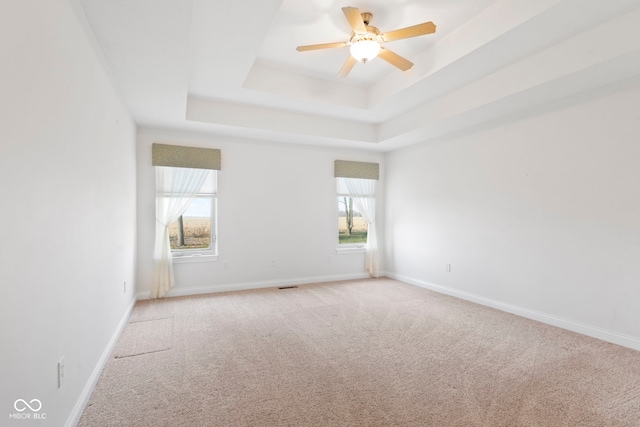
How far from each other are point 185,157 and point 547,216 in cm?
470

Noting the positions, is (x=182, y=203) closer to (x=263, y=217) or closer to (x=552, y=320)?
(x=263, y=217)

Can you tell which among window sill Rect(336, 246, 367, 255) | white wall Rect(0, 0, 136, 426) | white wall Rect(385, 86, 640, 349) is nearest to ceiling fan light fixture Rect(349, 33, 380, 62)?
white wall Rect(0, 0, 136, 426)

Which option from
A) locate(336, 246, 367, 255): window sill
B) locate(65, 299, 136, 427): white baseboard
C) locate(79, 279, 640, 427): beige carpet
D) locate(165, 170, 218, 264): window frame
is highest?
locate(165, 170, 218, 264): window frame

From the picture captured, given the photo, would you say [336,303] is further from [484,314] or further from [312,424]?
[312,424]

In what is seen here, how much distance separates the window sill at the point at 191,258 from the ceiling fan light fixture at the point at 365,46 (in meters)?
3.52

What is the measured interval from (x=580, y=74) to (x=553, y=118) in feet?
2.48

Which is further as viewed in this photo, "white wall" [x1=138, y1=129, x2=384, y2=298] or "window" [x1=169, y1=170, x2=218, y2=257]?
"window" [x1=169, y1=170, x2=218, y2=257]

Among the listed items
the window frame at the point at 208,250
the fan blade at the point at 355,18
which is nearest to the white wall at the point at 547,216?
the fan blade at the point at 355,18

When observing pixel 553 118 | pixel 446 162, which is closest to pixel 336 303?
pixel 446 162

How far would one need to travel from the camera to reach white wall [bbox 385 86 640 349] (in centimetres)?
295

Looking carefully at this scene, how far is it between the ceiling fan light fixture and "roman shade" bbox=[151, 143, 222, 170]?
2.83 metres

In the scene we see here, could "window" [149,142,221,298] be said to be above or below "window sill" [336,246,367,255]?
above

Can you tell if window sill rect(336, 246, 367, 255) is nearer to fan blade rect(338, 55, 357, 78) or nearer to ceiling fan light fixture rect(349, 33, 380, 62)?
fan blade rect(338, 55, 357, 78)

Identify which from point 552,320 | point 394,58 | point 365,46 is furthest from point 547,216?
point 365,46
